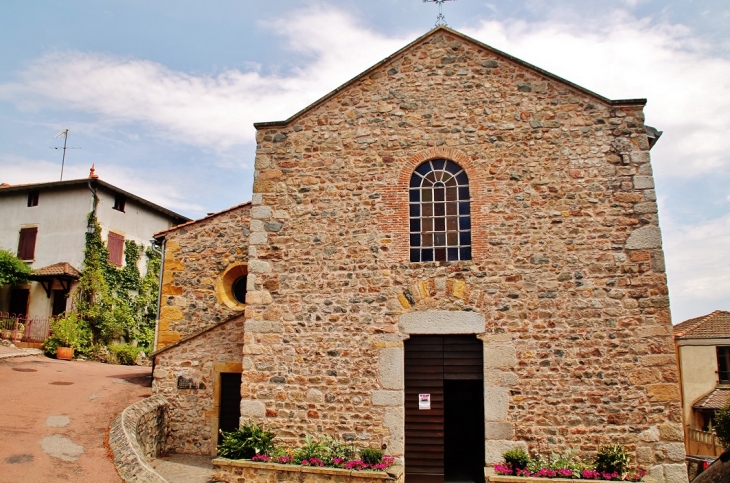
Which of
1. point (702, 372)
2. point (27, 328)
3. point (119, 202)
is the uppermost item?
point (119, 202)

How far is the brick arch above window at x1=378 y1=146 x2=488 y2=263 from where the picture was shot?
396 inches

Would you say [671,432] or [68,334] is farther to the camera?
[68,334]

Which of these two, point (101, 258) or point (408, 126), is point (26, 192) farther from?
point (408, 126)

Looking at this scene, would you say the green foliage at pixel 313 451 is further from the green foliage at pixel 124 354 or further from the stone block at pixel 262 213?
the green foliage at pixel 124 354

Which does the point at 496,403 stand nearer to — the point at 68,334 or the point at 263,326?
the point at 263,326

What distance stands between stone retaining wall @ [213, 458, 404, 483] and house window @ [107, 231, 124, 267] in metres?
16.7

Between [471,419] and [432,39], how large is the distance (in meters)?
7.80

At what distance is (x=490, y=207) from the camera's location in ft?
33.1

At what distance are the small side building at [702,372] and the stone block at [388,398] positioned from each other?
62.2 ft

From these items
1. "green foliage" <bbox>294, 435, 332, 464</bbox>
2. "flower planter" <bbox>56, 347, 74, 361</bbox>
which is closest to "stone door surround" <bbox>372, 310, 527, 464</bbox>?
"green foliage" <bbox>294, 435, 332, 464</bbox>

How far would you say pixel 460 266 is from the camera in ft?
32.6

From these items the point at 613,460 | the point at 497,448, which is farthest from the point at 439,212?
the point at 613,460

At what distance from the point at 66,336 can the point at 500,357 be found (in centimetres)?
1777

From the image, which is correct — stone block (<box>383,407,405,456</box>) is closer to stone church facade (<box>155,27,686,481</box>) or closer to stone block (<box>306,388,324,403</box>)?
stone church facade (<box>155,27,686,481</box>)
